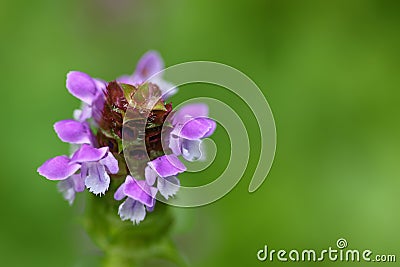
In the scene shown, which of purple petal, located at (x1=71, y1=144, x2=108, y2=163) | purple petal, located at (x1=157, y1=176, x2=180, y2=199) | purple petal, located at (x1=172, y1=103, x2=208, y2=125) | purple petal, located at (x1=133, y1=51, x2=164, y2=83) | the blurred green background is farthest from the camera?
the blurred green background

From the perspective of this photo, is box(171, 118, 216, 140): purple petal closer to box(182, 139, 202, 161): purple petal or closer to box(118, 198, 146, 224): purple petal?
box(182, 139, 202, 161): purple petal

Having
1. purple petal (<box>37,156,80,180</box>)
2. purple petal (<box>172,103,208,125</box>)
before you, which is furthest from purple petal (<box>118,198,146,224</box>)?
purple petal (<box>172,103,208,125</box>)

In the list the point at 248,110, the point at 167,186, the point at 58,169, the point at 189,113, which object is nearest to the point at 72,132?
the point at 58,169

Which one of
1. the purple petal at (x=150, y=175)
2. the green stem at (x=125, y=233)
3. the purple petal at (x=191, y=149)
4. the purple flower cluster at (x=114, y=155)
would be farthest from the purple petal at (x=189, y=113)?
the green stem at (x=125, y=233)

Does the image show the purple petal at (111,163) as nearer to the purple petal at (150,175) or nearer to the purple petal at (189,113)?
the purple petal at (150,175)

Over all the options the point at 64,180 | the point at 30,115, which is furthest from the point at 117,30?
the point at 64,180

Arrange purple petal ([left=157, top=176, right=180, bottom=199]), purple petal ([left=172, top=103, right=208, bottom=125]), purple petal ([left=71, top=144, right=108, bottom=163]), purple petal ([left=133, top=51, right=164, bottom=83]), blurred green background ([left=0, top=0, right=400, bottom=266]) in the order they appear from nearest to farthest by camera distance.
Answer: purple petal ([left=71, top=144, right=108, bottom=163]), purple petal ([left=157, top=176, right=180, bottom=199]), purple petal ([left=172, top=103, right=208, bottom=125]), purple petal ([left=133, top=51, right=164, bottom=83]), blurred green background ([left=0, top=0, right=400, bottom=266])
